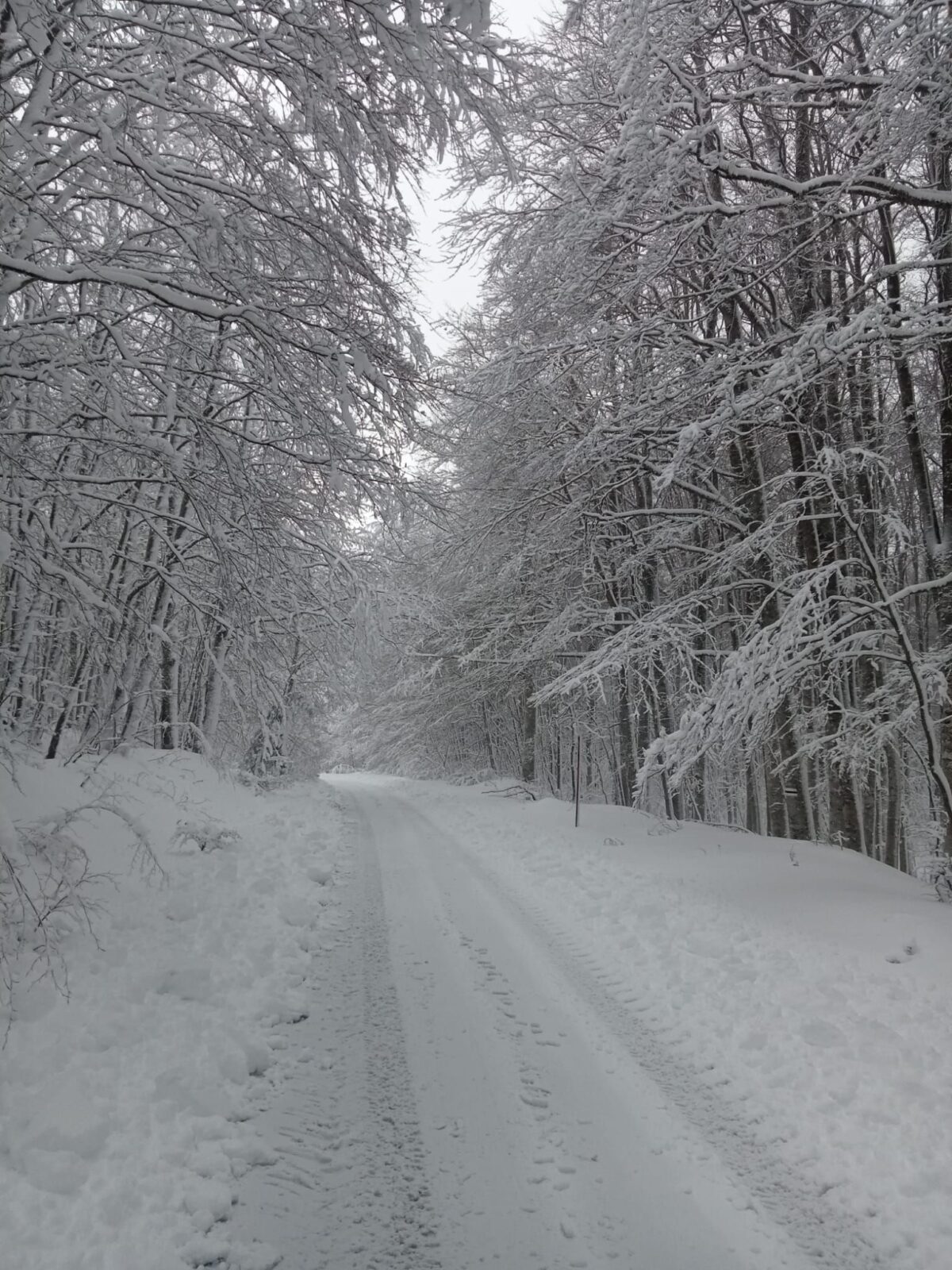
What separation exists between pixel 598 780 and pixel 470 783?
8.27 m

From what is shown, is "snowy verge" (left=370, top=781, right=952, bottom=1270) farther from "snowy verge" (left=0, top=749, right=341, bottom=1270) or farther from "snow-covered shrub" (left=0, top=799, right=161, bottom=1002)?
"snow-covered shrub" (left=0, top=799, right=161, bottom=1002)

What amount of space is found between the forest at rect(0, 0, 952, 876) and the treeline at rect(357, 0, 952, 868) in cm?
7

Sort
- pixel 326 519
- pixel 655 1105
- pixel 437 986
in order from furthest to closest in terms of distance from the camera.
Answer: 1. pixel 326 519
2. pixel 437 986
3. pixel 655 1105

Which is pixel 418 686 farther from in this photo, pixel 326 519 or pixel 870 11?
pixel 870 11

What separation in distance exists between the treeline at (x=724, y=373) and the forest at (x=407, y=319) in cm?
7

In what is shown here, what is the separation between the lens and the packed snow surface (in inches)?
112

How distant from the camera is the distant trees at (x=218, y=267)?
12.3 feet

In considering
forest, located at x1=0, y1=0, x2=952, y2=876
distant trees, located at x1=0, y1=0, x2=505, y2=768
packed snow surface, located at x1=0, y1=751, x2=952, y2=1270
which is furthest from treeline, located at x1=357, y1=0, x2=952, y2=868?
packed snow surface, located at x1=0, y1=751, x2=952, y2=1270

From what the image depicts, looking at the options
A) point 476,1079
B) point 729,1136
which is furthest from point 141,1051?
point 729,1136

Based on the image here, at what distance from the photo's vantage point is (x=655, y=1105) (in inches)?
152

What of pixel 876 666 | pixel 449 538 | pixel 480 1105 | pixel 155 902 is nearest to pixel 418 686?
pixel 449 538

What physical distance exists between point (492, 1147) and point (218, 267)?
4906 millimetres

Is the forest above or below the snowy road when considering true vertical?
above

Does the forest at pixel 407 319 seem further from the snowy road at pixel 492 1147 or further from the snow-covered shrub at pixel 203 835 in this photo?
the snowy road at pixel 492 1147
